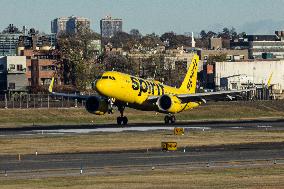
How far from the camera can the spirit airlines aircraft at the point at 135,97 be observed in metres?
99.4

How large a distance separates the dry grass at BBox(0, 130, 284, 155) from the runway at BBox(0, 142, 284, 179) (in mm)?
4437

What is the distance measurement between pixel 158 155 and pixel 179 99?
4172 centimetres

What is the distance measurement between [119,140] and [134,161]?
19358 mm

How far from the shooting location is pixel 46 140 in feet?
265

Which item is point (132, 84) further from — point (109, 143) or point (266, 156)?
point (266, 156)

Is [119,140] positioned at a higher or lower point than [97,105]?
lower

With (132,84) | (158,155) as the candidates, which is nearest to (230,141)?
(158,155)

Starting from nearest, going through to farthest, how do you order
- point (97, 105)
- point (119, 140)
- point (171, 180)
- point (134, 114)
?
point (171, 180) → point (119, 140) → point (97, 105) → point (134, 114)

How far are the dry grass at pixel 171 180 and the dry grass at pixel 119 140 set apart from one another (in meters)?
18.2

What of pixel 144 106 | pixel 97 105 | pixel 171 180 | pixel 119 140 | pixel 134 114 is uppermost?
pixel 97 105

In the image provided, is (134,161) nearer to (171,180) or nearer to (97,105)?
(171,180)

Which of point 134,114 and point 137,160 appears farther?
point 134,114

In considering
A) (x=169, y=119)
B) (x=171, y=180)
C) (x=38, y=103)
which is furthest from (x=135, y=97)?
(x=171, y=180)

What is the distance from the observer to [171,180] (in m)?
50.8
